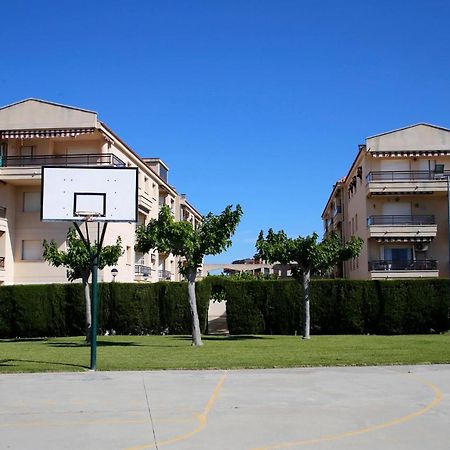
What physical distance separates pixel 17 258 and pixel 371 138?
2516 centimetres

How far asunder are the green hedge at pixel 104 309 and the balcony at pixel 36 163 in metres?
8.09

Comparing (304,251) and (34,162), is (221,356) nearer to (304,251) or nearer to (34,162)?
(304,251)

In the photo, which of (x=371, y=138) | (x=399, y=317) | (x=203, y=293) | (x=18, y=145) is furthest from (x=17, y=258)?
(x=371, y=138)

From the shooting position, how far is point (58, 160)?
3625 centimetres

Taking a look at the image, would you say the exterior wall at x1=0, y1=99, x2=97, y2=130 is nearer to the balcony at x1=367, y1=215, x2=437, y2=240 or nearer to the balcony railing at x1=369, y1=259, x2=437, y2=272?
the balcony at x1=367, y1=215, x2=437, y2=240

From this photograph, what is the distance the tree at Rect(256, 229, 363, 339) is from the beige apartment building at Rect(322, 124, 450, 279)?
18.6 m

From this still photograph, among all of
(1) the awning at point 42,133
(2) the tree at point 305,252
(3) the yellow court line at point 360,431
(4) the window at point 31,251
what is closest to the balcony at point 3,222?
(4) the window at point 31,251

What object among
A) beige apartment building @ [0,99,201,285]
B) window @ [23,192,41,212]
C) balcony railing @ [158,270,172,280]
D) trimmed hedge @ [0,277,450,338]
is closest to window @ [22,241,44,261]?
beige apartment building @ [0,99,201,285]

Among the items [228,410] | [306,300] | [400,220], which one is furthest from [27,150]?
[228,410]

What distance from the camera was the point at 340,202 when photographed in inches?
2469

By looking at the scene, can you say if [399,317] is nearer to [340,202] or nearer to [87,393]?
[87,393]

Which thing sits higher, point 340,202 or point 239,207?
point 340,202

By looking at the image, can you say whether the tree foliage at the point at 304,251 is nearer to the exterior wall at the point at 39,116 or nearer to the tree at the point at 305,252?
the tree at the point at 305,252

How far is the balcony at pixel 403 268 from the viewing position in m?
43.2
